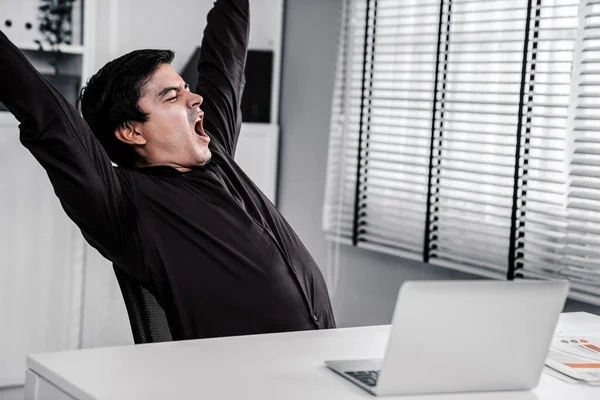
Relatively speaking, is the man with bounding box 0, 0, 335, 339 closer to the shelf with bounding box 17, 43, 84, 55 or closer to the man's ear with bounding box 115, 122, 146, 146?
the man's ear with bounding box 115, 122, 146, 146

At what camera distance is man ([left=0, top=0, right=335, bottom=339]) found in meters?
1.91

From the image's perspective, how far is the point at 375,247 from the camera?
11.8 ft

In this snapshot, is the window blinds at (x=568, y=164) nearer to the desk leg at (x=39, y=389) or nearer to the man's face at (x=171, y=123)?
the man's face at (x=171, y=123)

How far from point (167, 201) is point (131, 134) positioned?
26cm

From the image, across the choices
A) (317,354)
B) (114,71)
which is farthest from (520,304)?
(114,71)

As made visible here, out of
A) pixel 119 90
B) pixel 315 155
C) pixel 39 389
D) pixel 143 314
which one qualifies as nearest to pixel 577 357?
pixel 143 314

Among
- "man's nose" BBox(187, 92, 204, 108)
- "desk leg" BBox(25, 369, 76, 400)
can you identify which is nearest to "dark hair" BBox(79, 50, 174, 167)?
"man's nose" BBox(187, 92, 204, 108)

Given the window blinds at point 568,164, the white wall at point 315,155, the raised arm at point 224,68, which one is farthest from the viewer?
the white wall at point 315,155

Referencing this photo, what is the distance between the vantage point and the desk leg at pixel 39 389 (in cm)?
148

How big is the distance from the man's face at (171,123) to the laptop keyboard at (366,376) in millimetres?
900

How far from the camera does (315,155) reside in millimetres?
3920

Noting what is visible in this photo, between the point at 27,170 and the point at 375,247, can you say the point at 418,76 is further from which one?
the point at 27,170

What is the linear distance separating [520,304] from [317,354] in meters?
0.40

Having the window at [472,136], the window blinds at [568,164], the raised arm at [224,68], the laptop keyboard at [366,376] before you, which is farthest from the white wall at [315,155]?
the laptop keyboard at [366,376]
